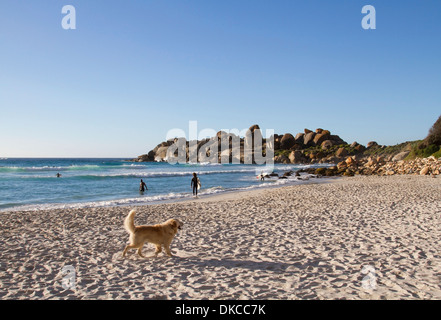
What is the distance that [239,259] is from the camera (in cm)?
614

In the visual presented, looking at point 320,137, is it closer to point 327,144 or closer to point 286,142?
point 327,144

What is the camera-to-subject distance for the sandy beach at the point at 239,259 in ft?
15.1

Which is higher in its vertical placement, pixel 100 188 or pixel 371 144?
pixel 371 144

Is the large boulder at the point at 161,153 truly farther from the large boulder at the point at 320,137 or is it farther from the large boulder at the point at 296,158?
the large boulder at the point at 320,137

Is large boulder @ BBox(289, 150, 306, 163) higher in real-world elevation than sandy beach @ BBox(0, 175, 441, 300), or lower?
higher

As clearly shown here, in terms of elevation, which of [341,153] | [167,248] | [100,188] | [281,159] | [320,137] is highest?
[320,137]

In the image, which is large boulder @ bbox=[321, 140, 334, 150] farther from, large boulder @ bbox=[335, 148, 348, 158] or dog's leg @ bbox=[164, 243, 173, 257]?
dog's leg @ bbox=[164, 243, 173, 257]

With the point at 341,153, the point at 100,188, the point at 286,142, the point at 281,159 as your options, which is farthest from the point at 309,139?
the point at 100,188

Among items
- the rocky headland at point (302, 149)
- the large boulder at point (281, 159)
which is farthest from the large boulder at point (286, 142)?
the large boulder at point (281, 159)

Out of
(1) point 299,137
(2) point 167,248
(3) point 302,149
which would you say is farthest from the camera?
(1) point 299,137

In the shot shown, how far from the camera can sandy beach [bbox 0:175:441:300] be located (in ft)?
15.1

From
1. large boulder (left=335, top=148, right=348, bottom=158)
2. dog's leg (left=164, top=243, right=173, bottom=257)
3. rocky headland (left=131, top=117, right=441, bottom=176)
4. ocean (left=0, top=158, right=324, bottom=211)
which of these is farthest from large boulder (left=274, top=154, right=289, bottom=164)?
dog's leg (left=164, top=243, right=173, bottom=257)

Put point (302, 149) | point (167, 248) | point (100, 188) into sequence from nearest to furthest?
point (167, 248), point (100, 188), point (302, 149)
